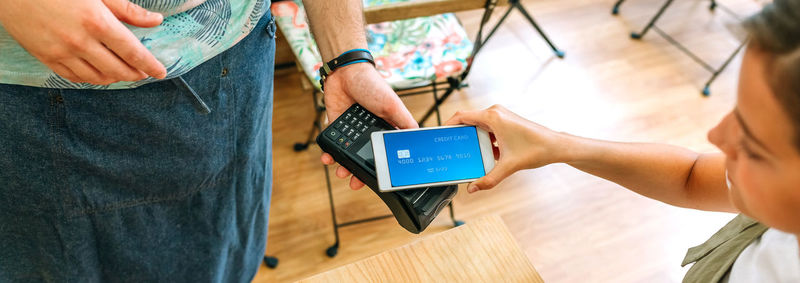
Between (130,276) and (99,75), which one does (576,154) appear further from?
(130,276)

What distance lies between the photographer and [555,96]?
2.17 m

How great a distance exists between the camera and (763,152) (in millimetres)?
471

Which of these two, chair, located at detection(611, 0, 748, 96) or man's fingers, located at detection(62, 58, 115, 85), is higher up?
man's fingers, located at detection(62, 58, 115, 85)

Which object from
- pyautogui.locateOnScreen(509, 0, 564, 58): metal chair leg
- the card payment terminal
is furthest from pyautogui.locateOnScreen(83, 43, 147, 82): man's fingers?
pyautogui.locateOnScreen(509, 0, 564, 58): metal chair leg

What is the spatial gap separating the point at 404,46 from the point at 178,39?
93 centimetres

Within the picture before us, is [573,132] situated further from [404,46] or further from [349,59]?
[349,59]

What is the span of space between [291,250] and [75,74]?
46.1 inches

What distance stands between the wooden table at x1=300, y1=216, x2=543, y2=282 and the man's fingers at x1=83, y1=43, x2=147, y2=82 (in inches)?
14.2

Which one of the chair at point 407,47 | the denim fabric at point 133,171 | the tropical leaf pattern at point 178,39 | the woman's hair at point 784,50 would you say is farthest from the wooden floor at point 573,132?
the woman's hair at point 784,50

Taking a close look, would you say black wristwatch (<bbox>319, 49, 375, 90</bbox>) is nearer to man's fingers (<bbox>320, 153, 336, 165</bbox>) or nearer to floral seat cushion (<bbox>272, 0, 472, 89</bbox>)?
man's fingers (<bbox>320, 153, 336, 165</bbox>)

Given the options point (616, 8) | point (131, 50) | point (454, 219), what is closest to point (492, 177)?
point (131, 50)

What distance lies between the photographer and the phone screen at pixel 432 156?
83cm

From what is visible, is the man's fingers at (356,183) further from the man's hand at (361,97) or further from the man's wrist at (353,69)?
the man's wrist at (353,69)

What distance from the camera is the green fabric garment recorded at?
68cm
